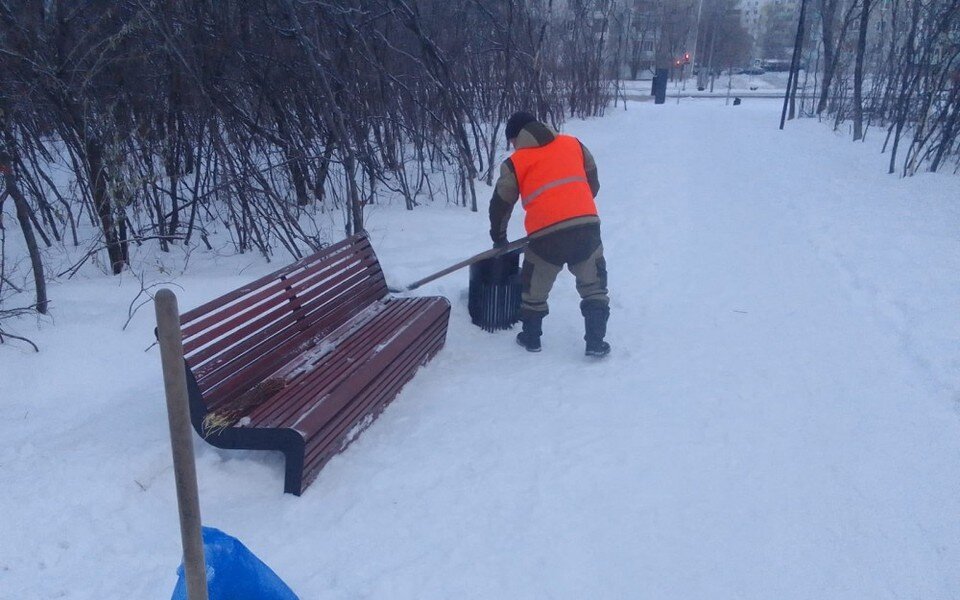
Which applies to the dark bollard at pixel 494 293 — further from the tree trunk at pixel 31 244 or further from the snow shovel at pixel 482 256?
the tree trunk at pixel 31 244

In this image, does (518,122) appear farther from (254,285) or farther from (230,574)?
(230,574)

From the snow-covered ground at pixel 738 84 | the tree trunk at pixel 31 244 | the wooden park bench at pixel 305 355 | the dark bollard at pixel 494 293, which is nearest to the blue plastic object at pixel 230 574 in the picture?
the wooden park bench at pixel 305 355

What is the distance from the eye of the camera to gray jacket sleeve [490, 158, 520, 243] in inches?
169

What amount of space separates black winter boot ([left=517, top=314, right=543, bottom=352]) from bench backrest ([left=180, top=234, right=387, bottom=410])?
3.30ft

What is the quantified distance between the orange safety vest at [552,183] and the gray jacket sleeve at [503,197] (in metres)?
0.04

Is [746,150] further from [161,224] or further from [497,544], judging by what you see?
[497,544]

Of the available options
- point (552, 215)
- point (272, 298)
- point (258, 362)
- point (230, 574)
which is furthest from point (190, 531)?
point (552, 215)

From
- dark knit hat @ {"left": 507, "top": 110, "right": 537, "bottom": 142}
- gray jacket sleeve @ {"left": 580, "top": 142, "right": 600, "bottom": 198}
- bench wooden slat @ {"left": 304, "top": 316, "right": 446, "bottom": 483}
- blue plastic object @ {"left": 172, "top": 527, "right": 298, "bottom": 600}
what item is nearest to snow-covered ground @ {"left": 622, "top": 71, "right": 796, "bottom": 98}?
gray jacket sleeve @ {"left": 580, "top": 142, "right": 600, "bottom": 198}

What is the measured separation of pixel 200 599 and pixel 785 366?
3.75m

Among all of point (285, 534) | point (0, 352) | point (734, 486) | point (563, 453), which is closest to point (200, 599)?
point (285, 534)

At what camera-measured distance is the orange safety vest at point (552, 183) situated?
165 inches

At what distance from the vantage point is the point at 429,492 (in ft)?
10.0

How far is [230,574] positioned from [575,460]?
1.79m

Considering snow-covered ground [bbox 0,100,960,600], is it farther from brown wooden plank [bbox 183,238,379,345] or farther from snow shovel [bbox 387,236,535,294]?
brown wooden plank [bbox 183,238,379,345]
